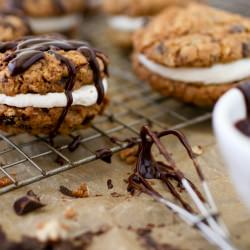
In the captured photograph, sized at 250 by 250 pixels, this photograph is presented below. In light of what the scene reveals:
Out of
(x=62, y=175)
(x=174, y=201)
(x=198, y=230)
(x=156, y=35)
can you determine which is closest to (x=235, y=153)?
(x=198, y=230)

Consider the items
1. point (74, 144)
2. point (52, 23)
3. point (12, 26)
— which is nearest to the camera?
point (74, 144)

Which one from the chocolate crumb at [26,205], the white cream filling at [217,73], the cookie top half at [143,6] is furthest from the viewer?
the cookie top half at [143,6]

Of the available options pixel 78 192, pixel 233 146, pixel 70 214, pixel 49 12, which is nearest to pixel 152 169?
pixel 78 192

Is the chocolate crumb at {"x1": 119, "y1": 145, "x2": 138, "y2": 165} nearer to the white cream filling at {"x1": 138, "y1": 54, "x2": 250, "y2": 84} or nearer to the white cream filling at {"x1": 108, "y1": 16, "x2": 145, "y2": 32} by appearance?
the white cream filling at {"x1": 138, "y1": 54, "x2": 250, "y2": 84}

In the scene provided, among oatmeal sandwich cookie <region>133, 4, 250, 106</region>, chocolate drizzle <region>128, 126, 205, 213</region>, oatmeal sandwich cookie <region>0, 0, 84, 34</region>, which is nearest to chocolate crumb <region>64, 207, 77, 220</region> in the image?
chocolate drizzle <region>128, 126, 205, 213</region>

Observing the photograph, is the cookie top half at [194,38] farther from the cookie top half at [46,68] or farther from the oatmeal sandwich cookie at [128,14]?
the oatmeal sandwich cookie at [128,14]

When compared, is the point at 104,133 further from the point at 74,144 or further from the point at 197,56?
the point at 197,56

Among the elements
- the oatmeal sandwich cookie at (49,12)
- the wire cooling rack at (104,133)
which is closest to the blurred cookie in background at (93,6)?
the oatmeal sandwich cookie at (49,12)
